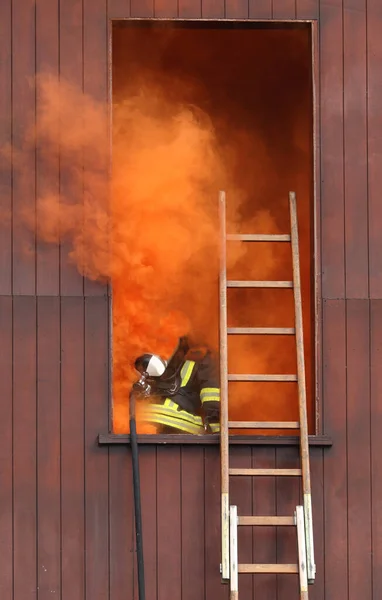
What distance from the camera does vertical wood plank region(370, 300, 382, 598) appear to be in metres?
6.75

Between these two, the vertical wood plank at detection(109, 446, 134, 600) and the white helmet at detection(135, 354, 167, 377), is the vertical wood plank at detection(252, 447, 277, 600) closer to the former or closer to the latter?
the vertical wood plank at detection(109, 446, 134, 600)

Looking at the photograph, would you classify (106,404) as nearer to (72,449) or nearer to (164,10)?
(72,449)

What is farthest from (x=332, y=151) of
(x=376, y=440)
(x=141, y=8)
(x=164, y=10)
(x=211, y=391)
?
(x=376, y=440)

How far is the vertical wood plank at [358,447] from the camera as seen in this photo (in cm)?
674

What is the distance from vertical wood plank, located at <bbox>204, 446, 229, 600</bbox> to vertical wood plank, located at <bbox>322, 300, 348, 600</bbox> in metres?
0.68

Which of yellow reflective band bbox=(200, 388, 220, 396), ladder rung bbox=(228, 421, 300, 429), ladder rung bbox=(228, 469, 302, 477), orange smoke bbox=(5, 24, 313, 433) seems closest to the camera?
ladder rung bbox=(228, 469, 302, 477)

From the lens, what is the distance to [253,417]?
27.5 feet

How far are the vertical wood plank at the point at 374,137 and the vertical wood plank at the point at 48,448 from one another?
205cm

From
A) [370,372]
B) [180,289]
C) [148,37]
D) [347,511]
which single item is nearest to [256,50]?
[148,37]

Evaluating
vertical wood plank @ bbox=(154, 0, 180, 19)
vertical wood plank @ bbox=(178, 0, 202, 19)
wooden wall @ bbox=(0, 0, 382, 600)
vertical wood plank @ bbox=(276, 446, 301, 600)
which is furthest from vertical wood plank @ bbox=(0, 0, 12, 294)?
vertical wood plank @ bbox=(276, 446, 301, 600)

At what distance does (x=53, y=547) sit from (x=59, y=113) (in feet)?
9.07

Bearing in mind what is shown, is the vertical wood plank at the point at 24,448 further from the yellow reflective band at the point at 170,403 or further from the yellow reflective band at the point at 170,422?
the yellow reflective band at the point at 170,403

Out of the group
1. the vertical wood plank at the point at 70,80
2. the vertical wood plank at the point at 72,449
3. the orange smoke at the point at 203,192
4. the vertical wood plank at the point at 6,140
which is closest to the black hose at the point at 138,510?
the vertical wood plank at the point at 72,449

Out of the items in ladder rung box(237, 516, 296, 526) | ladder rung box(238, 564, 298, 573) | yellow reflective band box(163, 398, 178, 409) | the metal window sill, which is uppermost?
yellow reflective band box(163, 398, 178, 409)
